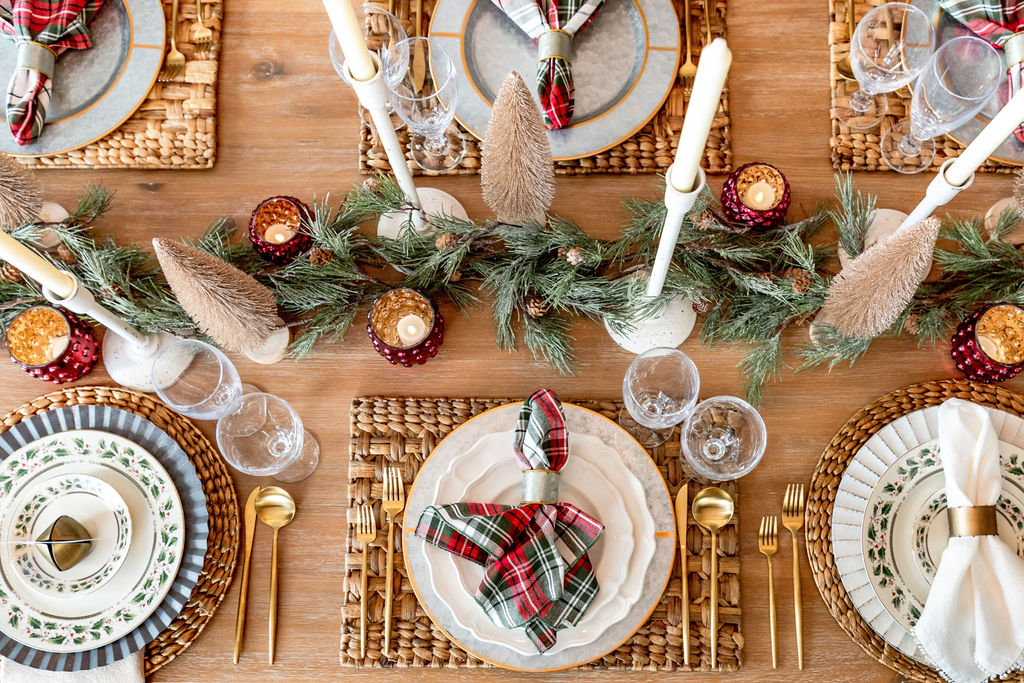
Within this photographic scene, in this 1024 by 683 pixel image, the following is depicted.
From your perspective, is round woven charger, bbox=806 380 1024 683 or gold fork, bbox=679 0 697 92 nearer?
round woven charger, bbox=806 380 1024 683

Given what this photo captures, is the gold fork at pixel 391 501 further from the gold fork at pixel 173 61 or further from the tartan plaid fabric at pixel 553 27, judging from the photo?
the gold fork at pixel 173 61

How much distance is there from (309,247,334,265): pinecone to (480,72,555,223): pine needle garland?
0.85 feet

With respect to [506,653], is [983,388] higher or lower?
higher

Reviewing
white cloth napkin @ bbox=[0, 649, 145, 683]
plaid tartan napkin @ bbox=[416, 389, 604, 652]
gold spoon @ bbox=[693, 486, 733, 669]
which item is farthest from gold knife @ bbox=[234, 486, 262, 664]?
gold spoon @ bbox=[693, 486, 733, 669]

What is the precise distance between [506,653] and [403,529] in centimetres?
21

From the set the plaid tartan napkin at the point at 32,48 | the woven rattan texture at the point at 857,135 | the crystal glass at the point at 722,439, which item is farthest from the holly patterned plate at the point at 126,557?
the woven rattan texture at the point at 857,135

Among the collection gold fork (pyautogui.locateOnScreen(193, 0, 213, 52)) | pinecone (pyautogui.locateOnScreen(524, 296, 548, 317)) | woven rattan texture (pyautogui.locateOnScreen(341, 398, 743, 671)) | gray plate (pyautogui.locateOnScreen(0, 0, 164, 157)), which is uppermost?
gold fork (pyautogui.locateOnScreen(193, 0, 213, 52))

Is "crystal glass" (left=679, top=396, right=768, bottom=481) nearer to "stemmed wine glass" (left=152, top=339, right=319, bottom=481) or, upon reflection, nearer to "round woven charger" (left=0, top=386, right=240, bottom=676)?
"stemmed wine glass" (left=152, top=339, right=319, bottom=481)

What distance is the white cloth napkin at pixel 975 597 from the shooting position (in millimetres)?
881

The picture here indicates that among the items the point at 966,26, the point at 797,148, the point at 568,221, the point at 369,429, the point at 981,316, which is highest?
the point at 966,26

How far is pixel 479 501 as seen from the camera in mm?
974

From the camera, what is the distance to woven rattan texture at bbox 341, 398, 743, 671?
38.3 inches

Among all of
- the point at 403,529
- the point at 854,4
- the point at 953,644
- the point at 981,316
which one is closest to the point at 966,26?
the point at 854,4

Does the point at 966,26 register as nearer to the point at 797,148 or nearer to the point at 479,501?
the point at 797,148
